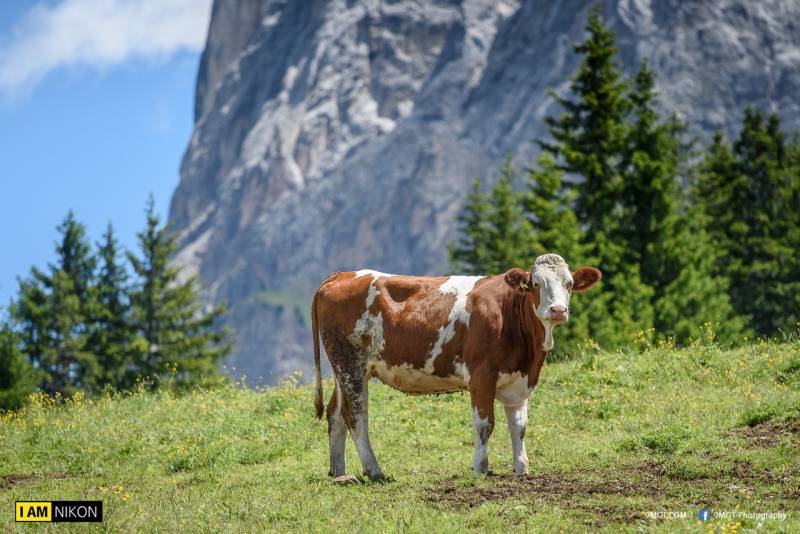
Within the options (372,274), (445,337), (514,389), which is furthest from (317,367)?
(514,389)

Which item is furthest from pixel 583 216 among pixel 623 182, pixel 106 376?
pixel 106 376

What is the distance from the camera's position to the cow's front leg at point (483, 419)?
11.7 meters

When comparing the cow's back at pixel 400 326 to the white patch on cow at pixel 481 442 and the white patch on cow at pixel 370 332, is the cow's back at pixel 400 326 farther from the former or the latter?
the white patch on cow at pixel 481 442

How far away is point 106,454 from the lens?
49.9 ft

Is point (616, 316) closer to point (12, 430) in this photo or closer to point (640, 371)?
point (640, 371)

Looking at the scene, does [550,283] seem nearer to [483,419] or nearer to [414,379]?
[483,419]

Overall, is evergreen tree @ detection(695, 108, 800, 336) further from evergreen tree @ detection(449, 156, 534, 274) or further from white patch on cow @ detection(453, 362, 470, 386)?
white patch on cow @ detection(453, 362, 470, 386)

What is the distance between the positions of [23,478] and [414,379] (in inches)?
241

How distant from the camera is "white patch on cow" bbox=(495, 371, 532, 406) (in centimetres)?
1195

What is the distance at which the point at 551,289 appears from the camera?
37.6 feet

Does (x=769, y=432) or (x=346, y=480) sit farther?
(x=769, y=432)

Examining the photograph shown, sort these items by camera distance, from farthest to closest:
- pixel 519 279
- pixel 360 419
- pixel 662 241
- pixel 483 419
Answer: pixel 662 241 < pixel 360 419 < pixel 519 279 < pixel 483 419

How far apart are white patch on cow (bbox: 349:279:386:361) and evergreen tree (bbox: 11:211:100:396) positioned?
125ft

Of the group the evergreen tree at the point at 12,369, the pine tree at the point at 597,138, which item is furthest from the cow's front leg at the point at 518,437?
the evergreen tree at the point at 12,369
